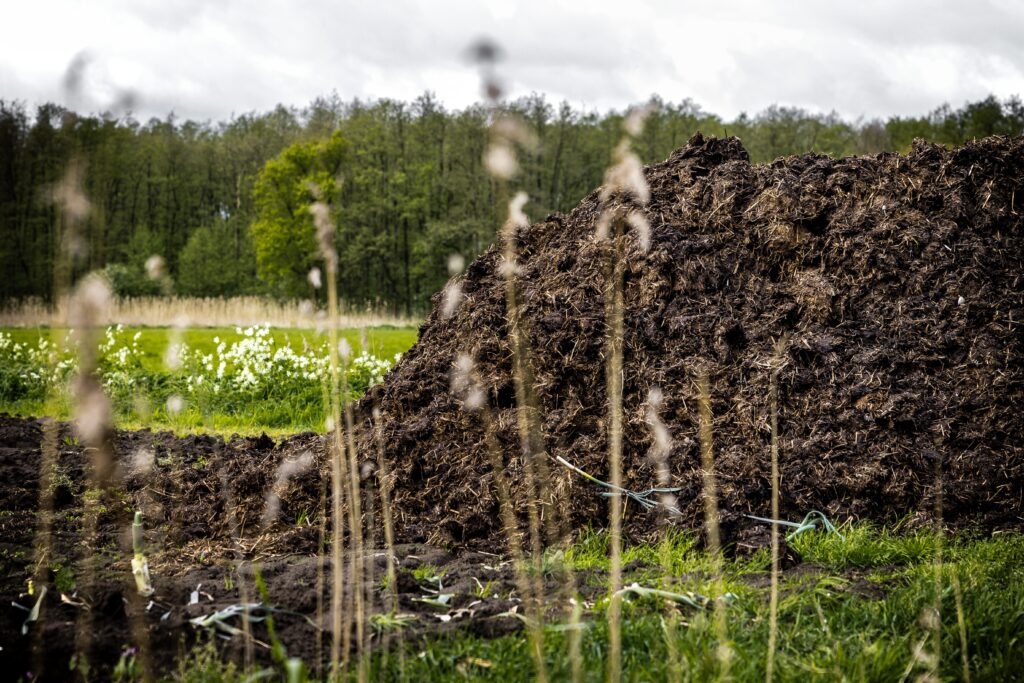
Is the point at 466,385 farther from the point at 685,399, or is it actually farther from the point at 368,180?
the point at 368,180

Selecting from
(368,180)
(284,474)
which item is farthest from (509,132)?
(368,180)

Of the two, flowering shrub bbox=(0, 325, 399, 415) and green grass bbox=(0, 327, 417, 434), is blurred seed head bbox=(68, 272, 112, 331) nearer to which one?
green grass bbox=(0, 327, 417, 434)

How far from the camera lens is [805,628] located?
9.45ft

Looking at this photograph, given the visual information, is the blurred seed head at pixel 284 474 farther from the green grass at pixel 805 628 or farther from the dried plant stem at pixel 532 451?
the green grass at pixel 805 628

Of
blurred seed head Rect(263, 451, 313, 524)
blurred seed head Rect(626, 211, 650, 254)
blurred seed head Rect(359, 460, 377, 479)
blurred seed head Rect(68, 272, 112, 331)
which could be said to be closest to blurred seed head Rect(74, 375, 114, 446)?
blurred seed head Rect(68, 272, 112, 331)

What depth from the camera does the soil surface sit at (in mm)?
4164

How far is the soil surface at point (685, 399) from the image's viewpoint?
4.16 metres

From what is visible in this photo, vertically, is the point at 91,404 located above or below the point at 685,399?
above

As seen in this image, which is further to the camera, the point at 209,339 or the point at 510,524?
the point at 209,339

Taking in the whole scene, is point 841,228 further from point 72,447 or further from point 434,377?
point 72,447

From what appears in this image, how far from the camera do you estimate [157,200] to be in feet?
133

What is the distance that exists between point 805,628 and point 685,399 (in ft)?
6.77

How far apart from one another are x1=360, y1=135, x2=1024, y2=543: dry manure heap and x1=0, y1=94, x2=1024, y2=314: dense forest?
794 inches

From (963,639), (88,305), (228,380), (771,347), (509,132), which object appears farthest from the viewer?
(228,380)
